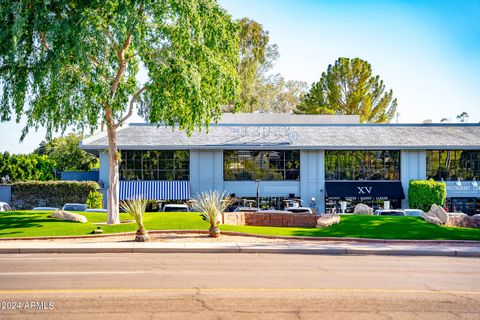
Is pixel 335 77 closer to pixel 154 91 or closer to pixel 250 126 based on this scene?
pixel 250 126

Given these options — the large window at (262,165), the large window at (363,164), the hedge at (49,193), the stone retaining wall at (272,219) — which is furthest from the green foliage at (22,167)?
the stone retaining wall at (272,219)

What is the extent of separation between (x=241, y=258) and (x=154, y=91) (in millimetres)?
9717

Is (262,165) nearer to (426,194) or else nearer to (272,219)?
(426,194)

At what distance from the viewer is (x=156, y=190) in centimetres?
4309

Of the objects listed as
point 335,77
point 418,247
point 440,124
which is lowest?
point 418,247

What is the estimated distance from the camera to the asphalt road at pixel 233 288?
9.59 metres

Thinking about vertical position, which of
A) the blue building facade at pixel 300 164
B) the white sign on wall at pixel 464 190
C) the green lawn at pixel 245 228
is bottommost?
the green lawn at pixel 245 228

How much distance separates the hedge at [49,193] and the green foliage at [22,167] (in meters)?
14.6

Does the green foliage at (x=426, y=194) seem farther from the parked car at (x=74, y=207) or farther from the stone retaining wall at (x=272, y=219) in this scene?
the parked car at (x=74, y=207)

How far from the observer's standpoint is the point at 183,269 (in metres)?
14.4

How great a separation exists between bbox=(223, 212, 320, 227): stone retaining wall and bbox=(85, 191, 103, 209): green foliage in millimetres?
16351

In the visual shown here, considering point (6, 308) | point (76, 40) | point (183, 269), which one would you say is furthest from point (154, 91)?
point (6, 308)

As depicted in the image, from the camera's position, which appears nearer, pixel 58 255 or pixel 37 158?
pixel 58 255

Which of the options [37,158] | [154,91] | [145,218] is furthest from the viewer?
[37,158]
